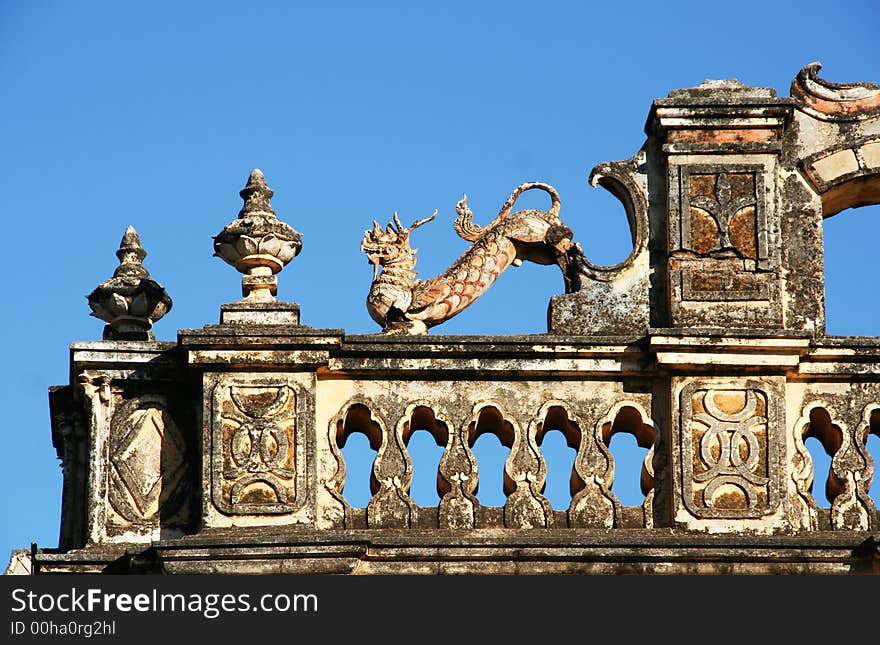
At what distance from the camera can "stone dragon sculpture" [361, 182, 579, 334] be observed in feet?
69.6

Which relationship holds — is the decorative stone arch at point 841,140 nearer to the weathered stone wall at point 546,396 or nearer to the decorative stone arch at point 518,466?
the weathered stone wall at point 546,396

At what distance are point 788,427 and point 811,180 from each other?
184 centimetres

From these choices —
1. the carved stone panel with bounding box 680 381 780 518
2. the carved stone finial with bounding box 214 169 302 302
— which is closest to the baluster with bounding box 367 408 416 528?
the carved stone finial with bounding box 214 169 302 302

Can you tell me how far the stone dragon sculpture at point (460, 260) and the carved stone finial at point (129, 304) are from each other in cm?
152

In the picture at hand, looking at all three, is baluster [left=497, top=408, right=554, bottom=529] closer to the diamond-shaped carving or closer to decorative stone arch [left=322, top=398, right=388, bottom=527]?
decorative stone arch [left=322, top=398, right=388, bottom=527]

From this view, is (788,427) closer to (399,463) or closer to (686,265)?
(686,265)

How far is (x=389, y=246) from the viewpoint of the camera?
21344mm

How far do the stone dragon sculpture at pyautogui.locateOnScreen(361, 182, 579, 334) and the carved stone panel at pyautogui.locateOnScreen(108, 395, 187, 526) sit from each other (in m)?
1.64

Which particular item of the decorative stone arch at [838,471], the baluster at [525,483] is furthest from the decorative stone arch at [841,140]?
the baluster at [525,483]

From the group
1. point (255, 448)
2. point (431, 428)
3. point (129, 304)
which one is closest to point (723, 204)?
point (431, 428)

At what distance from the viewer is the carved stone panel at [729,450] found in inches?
806

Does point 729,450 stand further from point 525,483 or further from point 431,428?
point 431,428

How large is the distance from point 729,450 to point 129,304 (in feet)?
14.1

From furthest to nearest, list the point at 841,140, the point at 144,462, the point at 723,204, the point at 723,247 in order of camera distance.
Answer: the point at 841,140 < the point at 723,204 < the point at 723,247 < the point at 144,462
